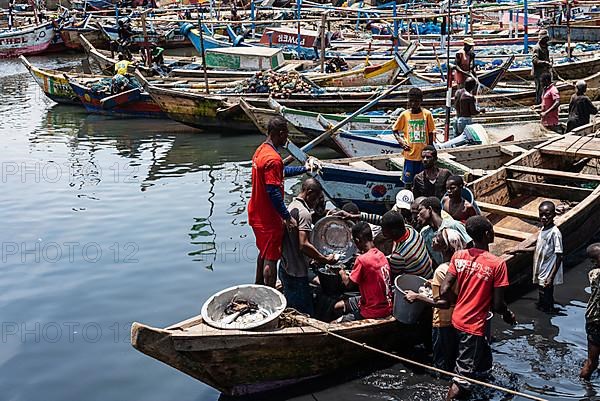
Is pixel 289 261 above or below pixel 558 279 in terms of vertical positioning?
above

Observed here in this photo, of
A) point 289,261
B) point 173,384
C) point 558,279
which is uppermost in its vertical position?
point 289,261

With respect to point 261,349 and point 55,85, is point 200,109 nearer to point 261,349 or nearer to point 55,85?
point 55,85

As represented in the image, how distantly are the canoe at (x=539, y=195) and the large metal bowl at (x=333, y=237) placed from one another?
1.54 metres

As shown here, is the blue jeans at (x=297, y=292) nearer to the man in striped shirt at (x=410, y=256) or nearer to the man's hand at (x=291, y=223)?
the man's hand at (x=291, y=223)

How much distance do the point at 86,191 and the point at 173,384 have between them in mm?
7444

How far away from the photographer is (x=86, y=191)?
13.1 meters

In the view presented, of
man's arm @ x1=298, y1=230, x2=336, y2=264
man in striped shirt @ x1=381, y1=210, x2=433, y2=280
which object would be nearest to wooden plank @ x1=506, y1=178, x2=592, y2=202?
man in striped shirt @ x1=381, y1=210, x2=433, y2=280

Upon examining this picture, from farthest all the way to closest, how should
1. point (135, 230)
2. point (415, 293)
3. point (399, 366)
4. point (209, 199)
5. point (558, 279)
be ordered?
point (209, 199), point (135, 230), point (558, 279), point (399, 366), point (415, 293)

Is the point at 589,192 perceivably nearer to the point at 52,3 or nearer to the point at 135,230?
the point at 135,230

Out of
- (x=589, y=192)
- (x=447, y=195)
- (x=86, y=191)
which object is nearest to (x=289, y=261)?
(x=447, y=195)

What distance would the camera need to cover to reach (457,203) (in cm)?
711

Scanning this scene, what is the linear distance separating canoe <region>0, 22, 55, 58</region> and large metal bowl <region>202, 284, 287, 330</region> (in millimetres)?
31200

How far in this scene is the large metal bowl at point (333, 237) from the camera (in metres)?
6.87

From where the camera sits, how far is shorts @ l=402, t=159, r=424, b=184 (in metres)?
8.93
